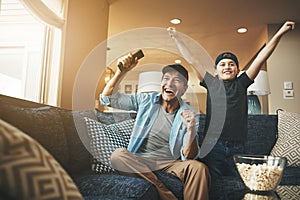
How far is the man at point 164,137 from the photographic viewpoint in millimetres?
1436

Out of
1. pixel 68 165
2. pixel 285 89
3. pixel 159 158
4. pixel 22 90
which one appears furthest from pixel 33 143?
pixel 285 89

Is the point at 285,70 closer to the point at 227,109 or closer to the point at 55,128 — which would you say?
the point at 227,109

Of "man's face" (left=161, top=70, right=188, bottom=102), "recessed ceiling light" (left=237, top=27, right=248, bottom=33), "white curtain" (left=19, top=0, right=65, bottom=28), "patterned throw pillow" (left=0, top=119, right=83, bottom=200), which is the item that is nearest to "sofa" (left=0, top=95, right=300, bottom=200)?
"patterned throw pillow" (left=0, top=119, right=83, bottom=200)

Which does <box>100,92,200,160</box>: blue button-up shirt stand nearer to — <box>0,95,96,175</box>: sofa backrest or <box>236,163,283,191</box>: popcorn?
<box>0,95,96,175</box>: sofa backrest

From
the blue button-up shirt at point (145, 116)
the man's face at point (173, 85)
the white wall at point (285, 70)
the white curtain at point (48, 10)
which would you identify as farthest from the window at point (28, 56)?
the white wall at point (285, 70)

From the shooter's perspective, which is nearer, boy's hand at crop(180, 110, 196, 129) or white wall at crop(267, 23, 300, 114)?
boy's hand at crop(180, 110, 196, 129)

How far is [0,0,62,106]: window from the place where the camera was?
213 centimetres

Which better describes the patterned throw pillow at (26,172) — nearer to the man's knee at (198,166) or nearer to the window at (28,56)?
the man's knee at (198,166)

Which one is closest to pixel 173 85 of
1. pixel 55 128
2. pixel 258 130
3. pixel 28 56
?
pixel 258 130

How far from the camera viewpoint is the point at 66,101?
101 inches

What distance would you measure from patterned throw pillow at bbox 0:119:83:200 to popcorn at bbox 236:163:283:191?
941 millimetres

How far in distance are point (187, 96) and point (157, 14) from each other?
7.15 feet

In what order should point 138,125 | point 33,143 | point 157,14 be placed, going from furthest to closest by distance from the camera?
point 157,14, point 138,125, point 33,143

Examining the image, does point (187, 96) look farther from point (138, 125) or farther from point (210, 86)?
point (138, 125)
